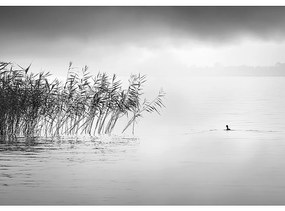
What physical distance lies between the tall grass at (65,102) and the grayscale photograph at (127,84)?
0.02 metres

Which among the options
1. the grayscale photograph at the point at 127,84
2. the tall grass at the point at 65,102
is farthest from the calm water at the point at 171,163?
the tall grass at the point at 65,102

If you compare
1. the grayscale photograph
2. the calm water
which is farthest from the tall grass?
the calm water

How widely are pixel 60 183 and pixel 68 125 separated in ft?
9.49

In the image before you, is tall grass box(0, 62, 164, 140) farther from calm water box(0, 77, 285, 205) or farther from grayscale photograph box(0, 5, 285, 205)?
calm water box(0, 77, 285, 205)

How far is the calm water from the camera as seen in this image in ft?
21.9

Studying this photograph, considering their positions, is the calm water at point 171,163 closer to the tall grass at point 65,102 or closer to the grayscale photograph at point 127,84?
the grayscale photograph at point 127,84

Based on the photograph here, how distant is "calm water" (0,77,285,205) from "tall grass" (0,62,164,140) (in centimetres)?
42

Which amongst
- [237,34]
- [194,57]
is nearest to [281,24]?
[237,34]

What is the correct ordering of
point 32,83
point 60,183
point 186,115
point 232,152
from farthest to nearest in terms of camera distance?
1. point 186,115
2. point 32,83
3. point 232,152
4. point 60,183

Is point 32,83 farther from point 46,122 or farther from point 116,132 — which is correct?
point 116,132

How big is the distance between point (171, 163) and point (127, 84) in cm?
225

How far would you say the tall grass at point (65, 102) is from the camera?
→ 364 inches
